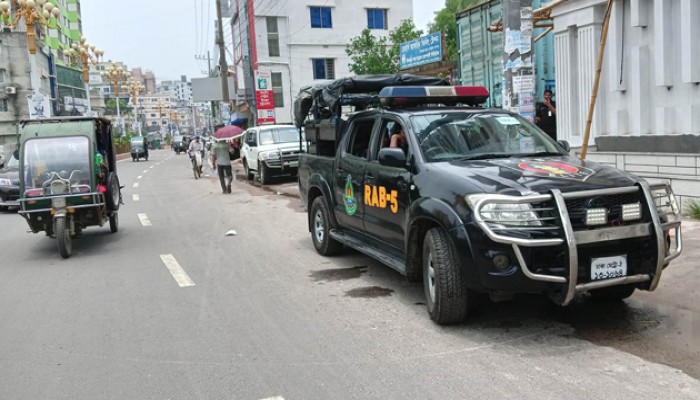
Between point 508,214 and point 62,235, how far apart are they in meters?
6.96

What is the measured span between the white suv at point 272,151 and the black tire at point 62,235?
33.3 feet

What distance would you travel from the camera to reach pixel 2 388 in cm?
437

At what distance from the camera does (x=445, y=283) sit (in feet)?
16.5

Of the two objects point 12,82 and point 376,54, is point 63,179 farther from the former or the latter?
point 12,82

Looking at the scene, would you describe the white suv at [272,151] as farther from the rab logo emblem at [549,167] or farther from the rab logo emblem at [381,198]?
the rab logo emblem at [549,167]

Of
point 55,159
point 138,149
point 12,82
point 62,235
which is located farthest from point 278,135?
point 12,82

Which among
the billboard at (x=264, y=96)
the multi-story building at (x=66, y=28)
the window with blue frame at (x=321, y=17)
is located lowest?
the billboard at (x=264, y=96)

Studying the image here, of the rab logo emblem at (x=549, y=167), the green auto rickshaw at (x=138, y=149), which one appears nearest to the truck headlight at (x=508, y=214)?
the rab logo emblem at (x=549, y=167)

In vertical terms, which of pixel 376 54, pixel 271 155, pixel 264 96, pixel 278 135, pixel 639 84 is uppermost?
pixel 376 54

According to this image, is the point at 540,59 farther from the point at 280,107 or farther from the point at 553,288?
the point at 280,107

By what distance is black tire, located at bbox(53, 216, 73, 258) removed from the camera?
9055 mm

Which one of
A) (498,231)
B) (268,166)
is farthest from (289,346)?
(268,166)

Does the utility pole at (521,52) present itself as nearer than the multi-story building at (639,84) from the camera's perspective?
Yes

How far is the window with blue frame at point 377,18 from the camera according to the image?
146ft
